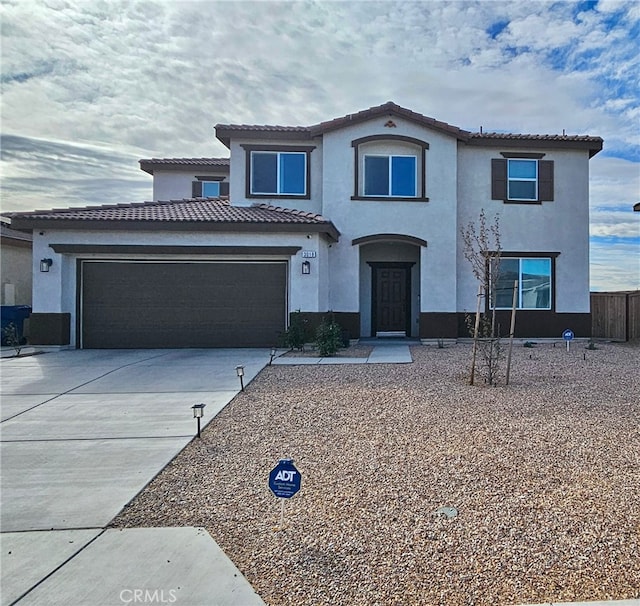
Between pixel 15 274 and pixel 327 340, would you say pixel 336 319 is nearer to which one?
pixel 327 340

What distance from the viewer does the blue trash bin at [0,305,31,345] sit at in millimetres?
16062

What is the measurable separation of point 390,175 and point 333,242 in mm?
2931

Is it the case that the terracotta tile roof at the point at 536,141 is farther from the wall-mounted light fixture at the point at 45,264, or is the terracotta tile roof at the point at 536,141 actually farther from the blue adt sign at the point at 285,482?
the blue adt sign at the point at 285,482

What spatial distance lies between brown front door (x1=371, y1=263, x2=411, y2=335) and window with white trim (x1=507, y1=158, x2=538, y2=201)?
4333mm

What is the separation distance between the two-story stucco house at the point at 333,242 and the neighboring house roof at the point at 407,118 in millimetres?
47

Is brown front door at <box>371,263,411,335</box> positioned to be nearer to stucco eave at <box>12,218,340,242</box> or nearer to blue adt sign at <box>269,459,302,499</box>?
stucco eave at <box>12,218,340,242</box>

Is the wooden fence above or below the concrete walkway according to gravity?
above

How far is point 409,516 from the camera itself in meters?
3.98

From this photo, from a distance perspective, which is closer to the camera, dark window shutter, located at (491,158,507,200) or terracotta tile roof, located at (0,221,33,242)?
dark window shutter, located at (491,158,507,200)

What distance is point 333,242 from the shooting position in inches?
624

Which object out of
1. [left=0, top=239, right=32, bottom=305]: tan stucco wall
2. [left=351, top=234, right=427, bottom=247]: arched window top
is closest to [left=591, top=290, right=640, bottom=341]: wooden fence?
[left=351, top=234, right=427, bottom=247]: arched window top

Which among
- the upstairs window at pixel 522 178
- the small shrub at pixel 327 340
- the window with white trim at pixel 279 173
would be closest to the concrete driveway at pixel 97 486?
the small shrub at pixel 327 340

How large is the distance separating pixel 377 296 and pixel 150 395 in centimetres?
1060

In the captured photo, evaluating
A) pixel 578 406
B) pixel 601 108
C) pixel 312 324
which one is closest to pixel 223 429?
→ pixel 578 406
